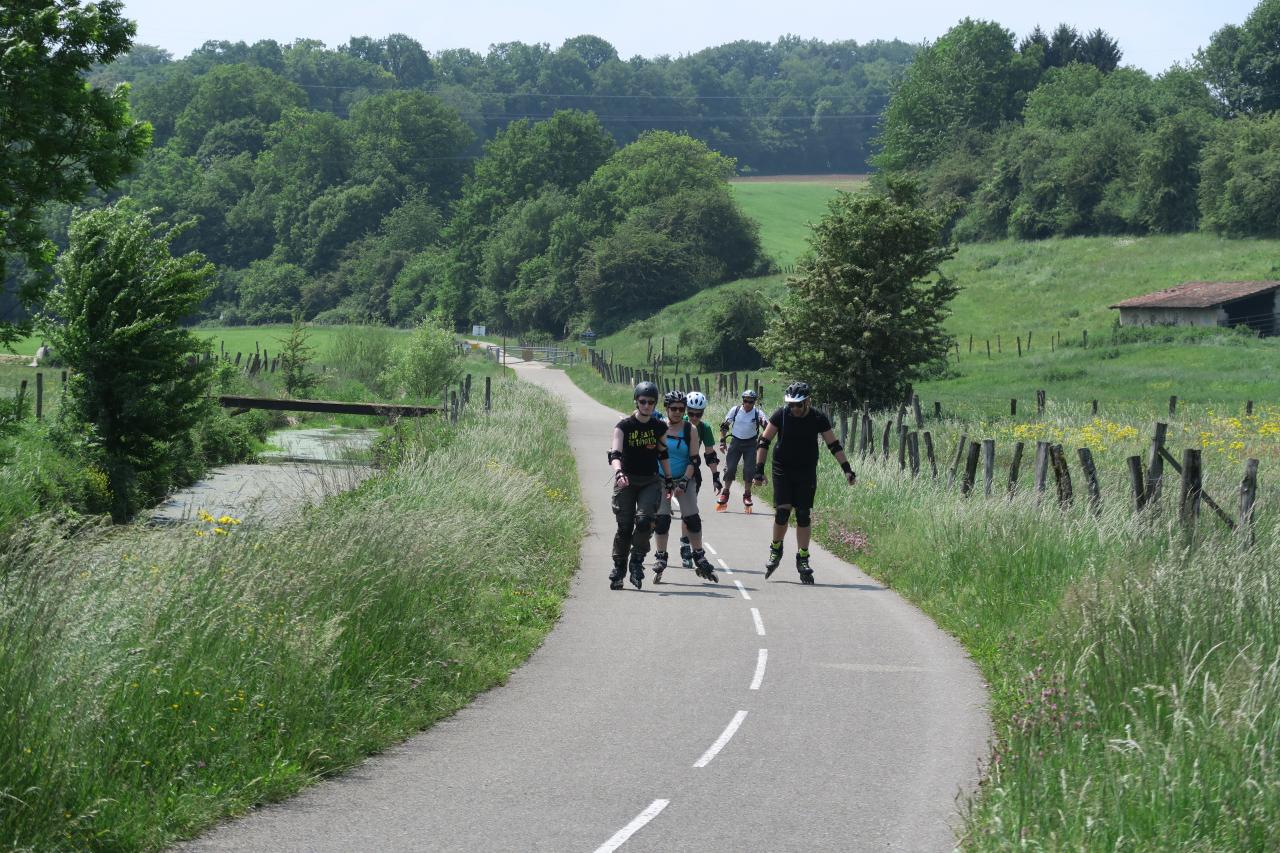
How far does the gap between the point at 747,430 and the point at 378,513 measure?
11.9 m

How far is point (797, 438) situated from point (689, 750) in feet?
25.3

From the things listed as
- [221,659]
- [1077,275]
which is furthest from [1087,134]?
[221,659]

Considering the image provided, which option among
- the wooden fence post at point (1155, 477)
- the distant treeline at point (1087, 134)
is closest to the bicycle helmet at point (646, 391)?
the wooden fence post at point (1155, 477)

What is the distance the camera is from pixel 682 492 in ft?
56.2

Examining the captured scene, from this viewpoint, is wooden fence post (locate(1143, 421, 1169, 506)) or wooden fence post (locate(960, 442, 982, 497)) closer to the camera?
wooden fence post (locate(1143, 421, 1169, 506))

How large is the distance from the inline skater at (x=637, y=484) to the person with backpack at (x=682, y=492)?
0.30 m

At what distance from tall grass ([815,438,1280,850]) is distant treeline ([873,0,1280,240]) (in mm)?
83223

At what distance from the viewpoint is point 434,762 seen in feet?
28.8

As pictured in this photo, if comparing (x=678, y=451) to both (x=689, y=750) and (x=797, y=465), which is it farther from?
(x=689, y=750)

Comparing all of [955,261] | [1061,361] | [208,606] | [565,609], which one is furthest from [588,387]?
[208,606]

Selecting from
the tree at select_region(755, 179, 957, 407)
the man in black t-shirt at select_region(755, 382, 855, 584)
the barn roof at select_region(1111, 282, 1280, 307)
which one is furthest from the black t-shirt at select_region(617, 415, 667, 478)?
the barn roof at select_region(1111, 282, 1280, 307)

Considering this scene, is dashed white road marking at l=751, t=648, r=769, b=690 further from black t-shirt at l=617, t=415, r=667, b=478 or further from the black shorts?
the black shorts

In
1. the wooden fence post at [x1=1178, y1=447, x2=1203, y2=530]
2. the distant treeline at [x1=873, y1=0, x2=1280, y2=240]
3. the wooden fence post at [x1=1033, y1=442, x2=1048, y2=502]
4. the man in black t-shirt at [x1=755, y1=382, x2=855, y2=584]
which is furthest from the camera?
the distant treeline at [x1=873, y1=0, x2=1280, y2=240]

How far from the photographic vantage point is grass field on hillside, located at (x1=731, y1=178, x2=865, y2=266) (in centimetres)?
13950
